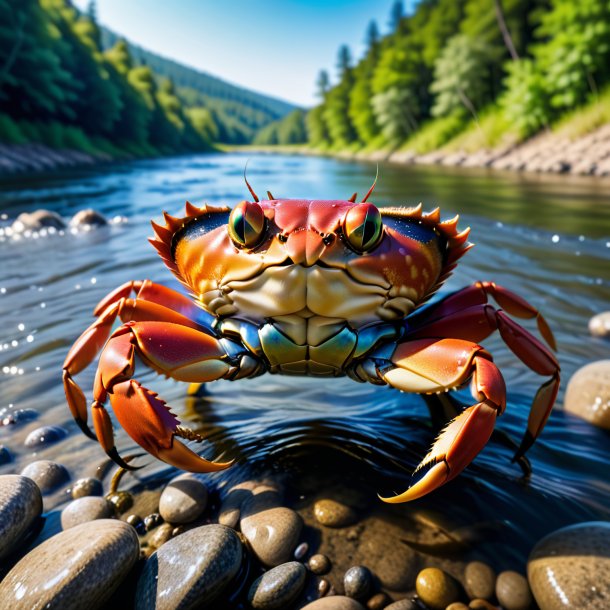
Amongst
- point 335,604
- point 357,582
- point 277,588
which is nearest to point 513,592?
point 357,582

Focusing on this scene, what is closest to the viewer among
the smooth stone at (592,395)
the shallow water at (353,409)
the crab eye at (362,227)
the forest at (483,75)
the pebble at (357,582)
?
the pebble at (357,582)

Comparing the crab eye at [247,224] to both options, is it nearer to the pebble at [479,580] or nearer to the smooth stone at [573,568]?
the pebble at [479,580]

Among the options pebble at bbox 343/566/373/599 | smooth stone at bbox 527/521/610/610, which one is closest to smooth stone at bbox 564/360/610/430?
smooth stone at bbox 527/521/610/610

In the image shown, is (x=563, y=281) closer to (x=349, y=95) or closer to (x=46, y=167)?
(x=46, y=167)

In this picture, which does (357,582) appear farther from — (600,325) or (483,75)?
(483,75)

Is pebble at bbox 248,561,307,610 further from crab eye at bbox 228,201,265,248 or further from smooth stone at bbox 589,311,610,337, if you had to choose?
smooth stone at bbox 589,311,610,337

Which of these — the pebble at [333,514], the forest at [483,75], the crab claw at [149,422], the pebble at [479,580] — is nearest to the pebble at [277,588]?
the pebble at [333,514]
